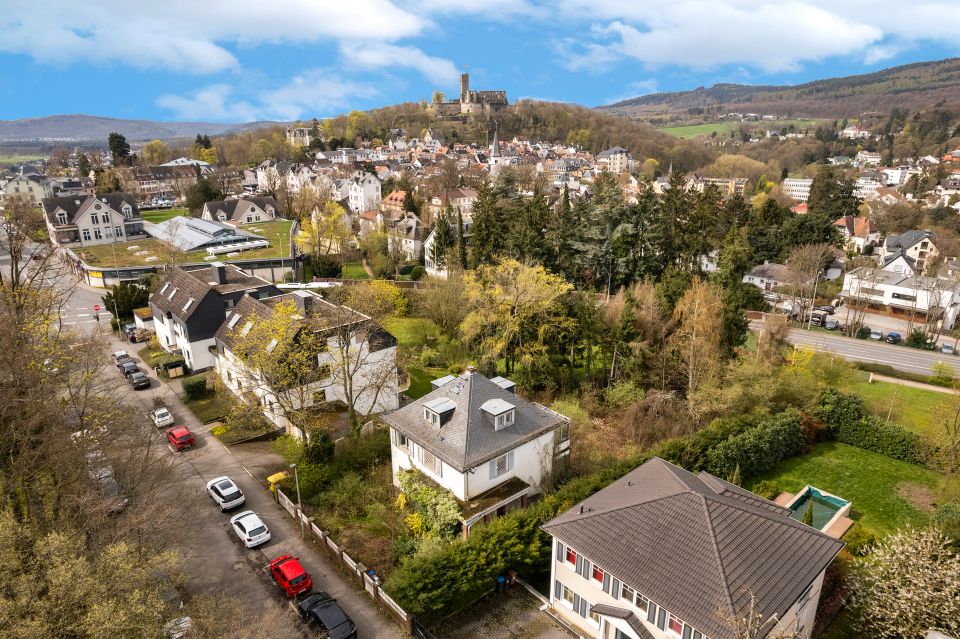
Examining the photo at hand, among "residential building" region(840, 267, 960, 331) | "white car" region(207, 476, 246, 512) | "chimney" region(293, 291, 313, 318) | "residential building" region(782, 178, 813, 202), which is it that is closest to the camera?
"white car" region(207, 476, 246, 512)

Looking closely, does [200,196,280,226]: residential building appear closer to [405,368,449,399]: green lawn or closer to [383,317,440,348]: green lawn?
[383,317,440,348]: green lawn

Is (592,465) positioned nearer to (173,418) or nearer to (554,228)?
(173,418)

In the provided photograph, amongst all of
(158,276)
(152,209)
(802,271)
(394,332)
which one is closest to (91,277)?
(158,276)

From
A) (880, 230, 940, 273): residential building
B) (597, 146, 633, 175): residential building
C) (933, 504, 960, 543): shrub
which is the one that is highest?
(597, 146, 633, 175): residential building

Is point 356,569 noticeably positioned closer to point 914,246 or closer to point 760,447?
point 760,447

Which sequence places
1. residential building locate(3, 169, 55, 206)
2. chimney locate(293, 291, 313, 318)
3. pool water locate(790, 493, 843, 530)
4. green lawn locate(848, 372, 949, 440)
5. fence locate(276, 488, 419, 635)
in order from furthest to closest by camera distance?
residential building locate(3, 169, 55, 206) < green lawn locate(848, 372, 949, 440) < chimney locate(293, 291, 313, 318) < pool water locate(790, 493, 843, 530) < fence locate(276, 488, 419, 635)

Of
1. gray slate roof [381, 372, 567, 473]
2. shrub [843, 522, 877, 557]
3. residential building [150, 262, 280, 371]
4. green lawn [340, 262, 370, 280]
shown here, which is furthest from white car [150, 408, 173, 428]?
shrub [843, 522, 877, 557]

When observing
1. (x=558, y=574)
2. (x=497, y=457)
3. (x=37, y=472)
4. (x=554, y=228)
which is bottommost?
(x=558, y=574)
